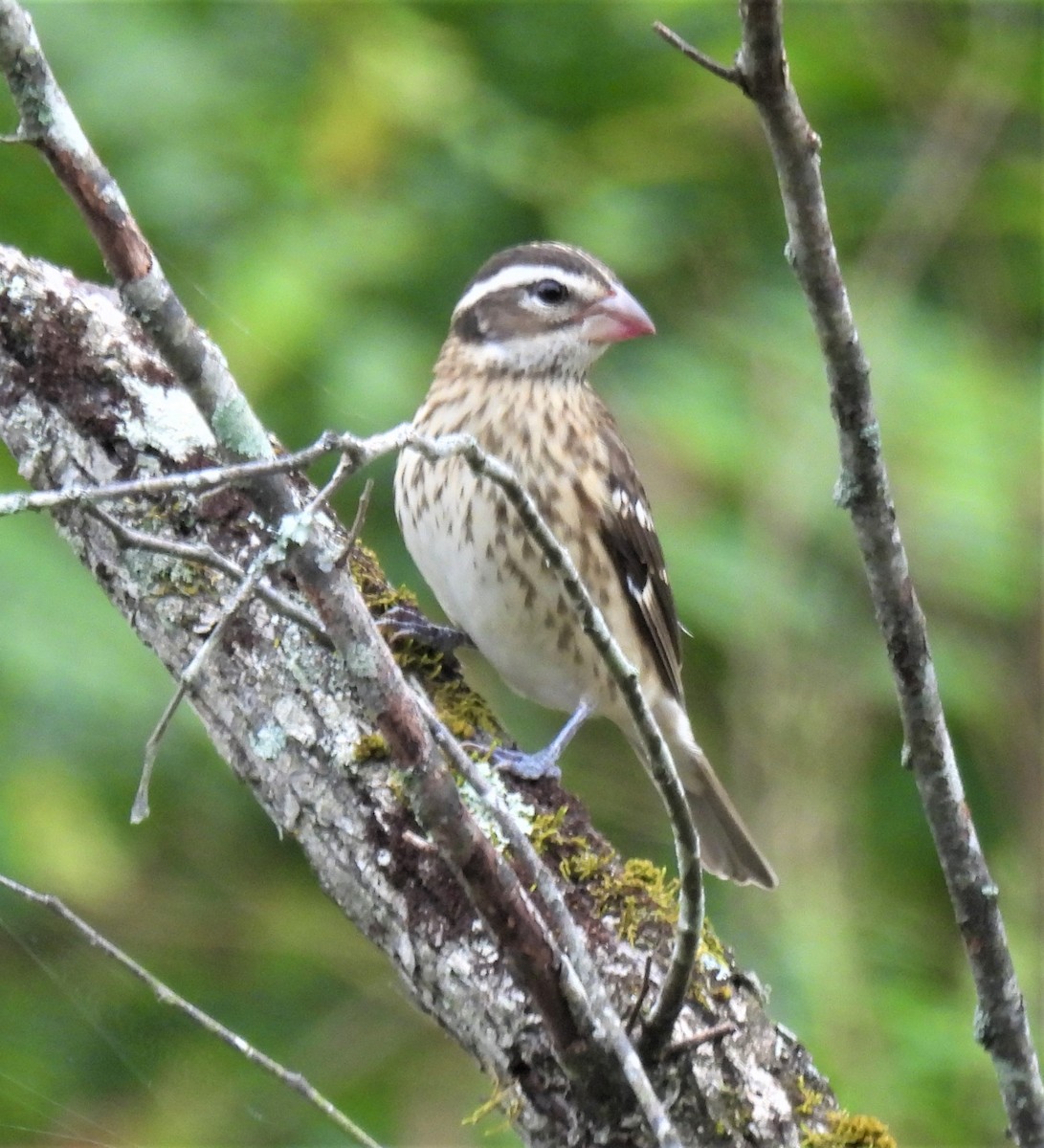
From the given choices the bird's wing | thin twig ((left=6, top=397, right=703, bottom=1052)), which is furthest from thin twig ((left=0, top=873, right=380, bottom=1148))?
the bird's wing

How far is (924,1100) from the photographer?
14.2 feet

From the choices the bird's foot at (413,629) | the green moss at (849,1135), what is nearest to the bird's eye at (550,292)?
the bird's foot at (413,629)

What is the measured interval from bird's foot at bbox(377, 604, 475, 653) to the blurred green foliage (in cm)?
76

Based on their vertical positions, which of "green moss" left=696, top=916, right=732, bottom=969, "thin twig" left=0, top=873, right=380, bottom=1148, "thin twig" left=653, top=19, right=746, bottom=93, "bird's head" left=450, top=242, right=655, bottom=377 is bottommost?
"thin twig" left=0, top=873, right=380, bottom=1148

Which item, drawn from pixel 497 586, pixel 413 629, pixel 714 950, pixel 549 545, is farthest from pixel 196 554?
pixel 497 586

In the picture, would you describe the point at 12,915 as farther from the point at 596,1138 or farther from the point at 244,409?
the point at 244,409

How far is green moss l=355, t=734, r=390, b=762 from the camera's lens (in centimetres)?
279

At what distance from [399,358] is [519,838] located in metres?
2.33

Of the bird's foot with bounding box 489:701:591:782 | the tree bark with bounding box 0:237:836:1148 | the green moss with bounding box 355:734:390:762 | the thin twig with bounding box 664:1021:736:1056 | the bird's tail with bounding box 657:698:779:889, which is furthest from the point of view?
the bird's tail with bounding box 657:698:779:889

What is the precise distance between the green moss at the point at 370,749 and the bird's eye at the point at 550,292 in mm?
1578

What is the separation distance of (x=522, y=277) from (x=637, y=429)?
3.04ft

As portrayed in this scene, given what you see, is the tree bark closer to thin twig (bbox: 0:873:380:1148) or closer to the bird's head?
thin twig (bbox: 0:873:380:1148)

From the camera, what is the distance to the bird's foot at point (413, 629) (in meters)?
3.38

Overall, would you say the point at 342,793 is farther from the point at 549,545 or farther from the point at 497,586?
the point at 497,586
